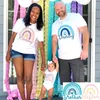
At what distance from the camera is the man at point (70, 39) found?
12.3 feet

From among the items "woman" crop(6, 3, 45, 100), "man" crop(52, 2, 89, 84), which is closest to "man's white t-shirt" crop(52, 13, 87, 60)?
"man" crop(52, 2, 89, 84)

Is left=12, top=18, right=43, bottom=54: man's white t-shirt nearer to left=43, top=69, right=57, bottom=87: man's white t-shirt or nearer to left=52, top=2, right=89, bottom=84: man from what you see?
left=52, top=2, right=89, bottom=84: man

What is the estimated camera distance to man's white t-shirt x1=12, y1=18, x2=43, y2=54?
12.7ft

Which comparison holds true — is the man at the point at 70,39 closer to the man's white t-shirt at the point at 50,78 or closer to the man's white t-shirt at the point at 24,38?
the man's white t-shirt at the point at 24,38

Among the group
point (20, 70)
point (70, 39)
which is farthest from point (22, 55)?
point (70, 39)

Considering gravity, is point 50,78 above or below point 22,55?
below

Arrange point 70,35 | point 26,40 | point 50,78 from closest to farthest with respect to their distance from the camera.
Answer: point 70,35 < point 26,40 < point 50,78

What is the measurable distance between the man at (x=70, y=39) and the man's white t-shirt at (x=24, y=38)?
284 millimetres

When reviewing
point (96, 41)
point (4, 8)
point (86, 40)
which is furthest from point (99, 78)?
point (4, 8)

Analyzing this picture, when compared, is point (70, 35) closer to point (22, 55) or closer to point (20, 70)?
point (22, 55)

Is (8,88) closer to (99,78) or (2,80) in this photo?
(2,80)

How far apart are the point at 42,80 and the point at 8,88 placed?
0.54 meters

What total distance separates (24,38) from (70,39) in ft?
1.95

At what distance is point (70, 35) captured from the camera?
12.3ft
